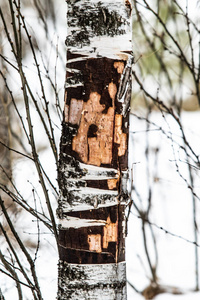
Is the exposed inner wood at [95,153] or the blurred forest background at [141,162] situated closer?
the exposed inner wood at [95,153]

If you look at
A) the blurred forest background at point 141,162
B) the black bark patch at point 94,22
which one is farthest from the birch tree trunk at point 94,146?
the blurred forest background at point 141,162

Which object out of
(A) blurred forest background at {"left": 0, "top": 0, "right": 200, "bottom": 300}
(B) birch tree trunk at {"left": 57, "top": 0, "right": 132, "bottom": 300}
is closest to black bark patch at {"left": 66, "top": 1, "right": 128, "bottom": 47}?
(B) birch tree trunk at {"left": 57, "top": 0, "right": 132, "bottom": 300}

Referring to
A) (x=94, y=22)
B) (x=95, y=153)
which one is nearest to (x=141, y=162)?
(x=95, y=153)

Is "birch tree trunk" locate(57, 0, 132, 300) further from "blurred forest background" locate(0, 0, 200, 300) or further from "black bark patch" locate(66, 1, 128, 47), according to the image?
"blurred forest background" locate(0, 0, 200, 300)

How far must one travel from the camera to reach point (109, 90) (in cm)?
144

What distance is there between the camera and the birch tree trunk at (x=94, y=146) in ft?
4.70

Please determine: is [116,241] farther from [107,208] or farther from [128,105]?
[128,105]

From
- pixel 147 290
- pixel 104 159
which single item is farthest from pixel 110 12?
pixel 147 290

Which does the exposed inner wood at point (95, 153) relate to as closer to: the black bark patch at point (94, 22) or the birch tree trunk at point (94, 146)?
the birch tree trunk at point (94, 146)

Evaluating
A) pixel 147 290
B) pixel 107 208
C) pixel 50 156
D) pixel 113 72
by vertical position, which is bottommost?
pixel 147 290

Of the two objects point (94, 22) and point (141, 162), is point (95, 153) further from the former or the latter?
point (141, 162)

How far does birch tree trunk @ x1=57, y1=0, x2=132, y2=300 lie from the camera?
56.4 inches

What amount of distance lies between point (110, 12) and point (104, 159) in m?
0.60

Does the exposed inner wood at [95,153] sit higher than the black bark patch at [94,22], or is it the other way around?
the black bark patch at [94,22]
